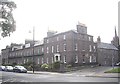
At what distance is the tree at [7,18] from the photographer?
68.9ft

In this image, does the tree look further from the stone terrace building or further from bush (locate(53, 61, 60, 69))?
the stone terrace building

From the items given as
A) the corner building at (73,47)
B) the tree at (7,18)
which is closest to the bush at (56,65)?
the corner building at (73,47)

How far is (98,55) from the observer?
6159 centimetres

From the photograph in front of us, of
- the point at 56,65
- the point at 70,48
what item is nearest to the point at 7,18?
the point at 56,65

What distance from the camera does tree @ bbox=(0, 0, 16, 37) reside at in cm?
2099

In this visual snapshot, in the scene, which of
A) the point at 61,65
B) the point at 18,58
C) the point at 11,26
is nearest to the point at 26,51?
the point at 18,58

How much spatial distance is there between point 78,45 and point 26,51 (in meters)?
29.8

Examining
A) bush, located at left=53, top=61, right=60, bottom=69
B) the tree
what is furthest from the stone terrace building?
the tree

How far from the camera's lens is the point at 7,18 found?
21.6 metres

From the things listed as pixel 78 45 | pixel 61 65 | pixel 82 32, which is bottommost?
pixel 61 65

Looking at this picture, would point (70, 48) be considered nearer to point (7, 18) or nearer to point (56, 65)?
point (56, 65)

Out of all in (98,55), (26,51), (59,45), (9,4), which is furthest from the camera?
(26,51)

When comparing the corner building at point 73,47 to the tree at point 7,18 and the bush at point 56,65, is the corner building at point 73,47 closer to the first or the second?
the bush at point 56,65

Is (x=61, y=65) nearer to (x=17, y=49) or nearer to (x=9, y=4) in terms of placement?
(x=9, y=4)
